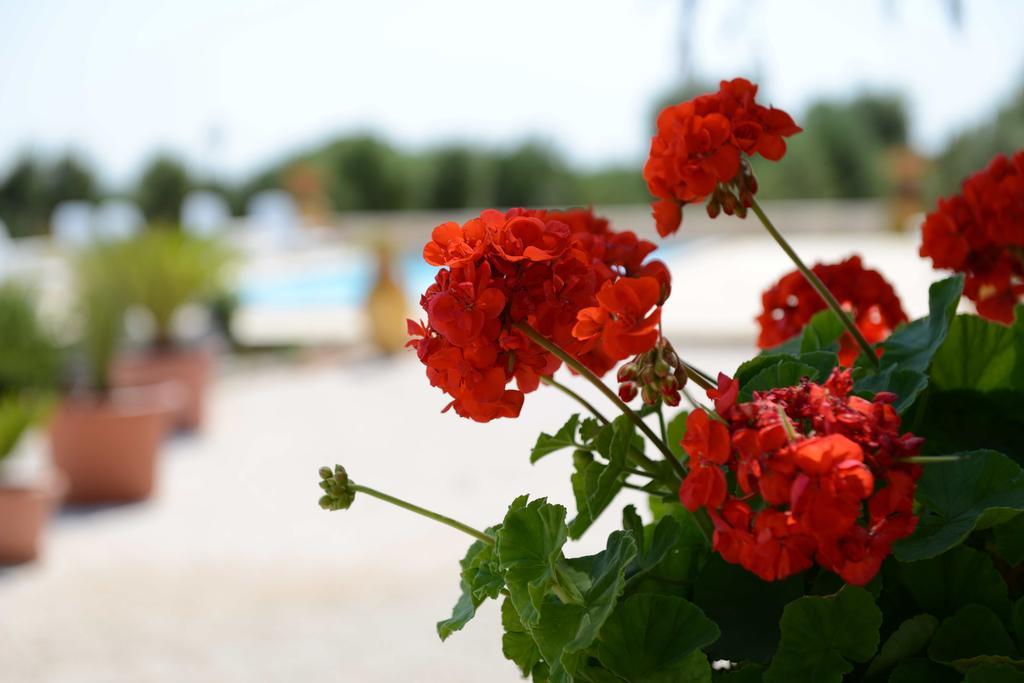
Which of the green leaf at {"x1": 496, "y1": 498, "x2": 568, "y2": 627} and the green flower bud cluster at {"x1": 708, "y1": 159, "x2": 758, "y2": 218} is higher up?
the green flower bud cluster at {"x1": 708, "y1": 159, "x2": 758, "y2": 218}

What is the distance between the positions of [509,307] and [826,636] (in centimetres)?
21

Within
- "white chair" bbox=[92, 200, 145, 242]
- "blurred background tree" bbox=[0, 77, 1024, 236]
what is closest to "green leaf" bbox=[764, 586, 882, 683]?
"white chair" bbox=[92, 200, 145, 242]

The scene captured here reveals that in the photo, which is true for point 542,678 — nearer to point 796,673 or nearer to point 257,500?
point 796,673

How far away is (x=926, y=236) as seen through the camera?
2.48ft

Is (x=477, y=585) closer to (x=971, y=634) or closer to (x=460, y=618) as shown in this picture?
(x=460, y=618)

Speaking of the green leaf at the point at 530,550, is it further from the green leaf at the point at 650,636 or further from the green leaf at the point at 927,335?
the green leaf at the point at 927,335

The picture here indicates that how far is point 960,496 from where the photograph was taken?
509mm

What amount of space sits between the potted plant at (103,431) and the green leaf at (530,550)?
3.23 m

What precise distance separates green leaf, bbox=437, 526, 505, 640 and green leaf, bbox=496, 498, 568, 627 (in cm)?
2

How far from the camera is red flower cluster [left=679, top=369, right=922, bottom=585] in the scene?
1.32 ft

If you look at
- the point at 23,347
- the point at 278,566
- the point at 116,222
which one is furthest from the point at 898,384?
the point at 116,222

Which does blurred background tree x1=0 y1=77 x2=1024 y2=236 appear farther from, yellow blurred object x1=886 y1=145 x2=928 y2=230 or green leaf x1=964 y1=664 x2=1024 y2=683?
green leaf x1=964 y1=664 x2=1024 y2=683

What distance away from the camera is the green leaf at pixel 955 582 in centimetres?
54

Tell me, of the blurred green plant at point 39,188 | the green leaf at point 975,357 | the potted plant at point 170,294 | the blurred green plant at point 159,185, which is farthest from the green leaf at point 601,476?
the blurred green plant at point 39,188
